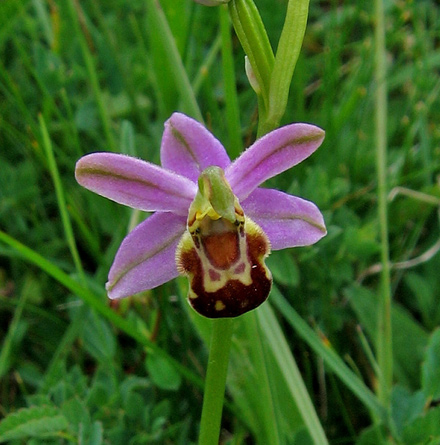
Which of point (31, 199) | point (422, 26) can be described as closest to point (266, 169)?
point (31, 199)

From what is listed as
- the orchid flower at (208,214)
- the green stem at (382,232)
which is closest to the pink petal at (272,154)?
the orchid flower at (208,214)

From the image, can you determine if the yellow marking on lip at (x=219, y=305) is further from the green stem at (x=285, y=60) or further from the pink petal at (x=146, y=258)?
the green stem at (x=285, y=60)

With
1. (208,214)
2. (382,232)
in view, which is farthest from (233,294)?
(382,232)

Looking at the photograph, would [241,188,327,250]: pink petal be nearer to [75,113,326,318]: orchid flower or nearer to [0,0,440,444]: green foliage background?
[75,113,326,318]: orchid flower

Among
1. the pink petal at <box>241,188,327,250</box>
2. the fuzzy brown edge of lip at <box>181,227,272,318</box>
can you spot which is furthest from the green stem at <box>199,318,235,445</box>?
the pink petal at <box>241,188,327,250</box>

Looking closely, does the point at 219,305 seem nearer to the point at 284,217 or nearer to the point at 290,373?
the point at 284,217

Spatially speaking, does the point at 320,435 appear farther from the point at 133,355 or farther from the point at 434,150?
the point at 434,150
